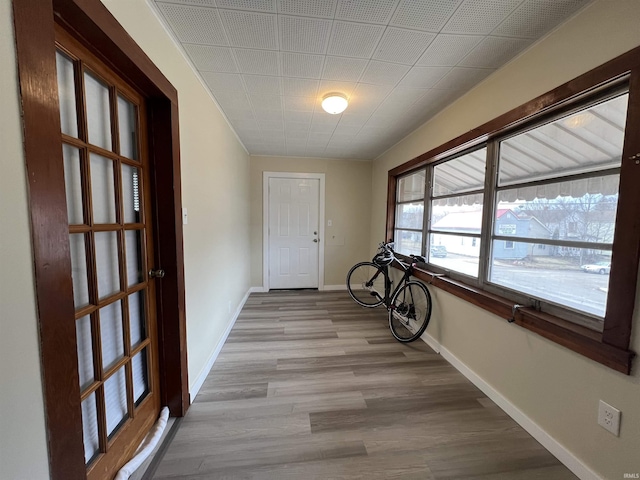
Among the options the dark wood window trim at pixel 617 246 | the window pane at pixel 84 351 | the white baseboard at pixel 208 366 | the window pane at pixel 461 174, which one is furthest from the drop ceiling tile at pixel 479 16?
the white baseboard at pixel 208 366

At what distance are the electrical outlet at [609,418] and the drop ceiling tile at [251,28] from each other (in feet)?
8.23

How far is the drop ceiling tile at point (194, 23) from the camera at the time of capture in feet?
4.19

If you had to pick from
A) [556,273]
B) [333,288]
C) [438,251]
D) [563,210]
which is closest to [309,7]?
[563,210]

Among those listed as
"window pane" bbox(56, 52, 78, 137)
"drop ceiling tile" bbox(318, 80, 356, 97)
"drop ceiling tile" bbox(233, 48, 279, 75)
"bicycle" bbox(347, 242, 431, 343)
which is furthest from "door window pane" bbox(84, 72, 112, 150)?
"bicycle" bbox(347, 242, 431, 343)

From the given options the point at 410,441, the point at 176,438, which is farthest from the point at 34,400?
the point at 410,441

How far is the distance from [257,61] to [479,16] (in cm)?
131

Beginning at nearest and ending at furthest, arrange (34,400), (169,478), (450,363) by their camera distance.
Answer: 1. (34,400)
2. (169,478)
3. (450,363)

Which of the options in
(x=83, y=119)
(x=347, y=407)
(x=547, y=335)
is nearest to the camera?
(x=83, y=119)

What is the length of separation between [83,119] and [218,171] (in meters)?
1.40

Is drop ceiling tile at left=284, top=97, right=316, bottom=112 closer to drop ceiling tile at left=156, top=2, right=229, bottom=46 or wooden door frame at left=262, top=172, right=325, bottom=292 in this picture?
drop ceiling tile at left=156, top=2, right=229, bottom=46

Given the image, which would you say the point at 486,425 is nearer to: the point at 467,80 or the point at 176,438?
the point at 176,438

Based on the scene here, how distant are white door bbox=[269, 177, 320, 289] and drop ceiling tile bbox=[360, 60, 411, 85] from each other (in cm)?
244

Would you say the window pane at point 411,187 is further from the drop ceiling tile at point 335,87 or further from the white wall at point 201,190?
the white wall at point 201,190

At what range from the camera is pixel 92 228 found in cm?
102
